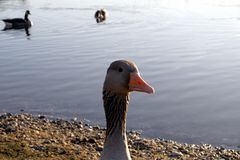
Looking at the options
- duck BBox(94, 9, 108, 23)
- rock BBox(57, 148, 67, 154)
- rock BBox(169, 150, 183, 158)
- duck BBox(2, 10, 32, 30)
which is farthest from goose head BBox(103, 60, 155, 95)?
duck BBox(2, 10, 32, 30)

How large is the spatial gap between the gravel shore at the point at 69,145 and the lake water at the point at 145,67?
1.11 metres

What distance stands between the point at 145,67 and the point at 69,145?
10.9 meters

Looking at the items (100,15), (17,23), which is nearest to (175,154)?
(100,15)

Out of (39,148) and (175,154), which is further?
(175,154)

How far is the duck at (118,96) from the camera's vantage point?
631 cm

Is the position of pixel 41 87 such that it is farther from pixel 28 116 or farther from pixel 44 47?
pixel 44 47

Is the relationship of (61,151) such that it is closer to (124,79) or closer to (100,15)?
(124,79)

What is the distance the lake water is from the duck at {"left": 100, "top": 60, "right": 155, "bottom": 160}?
826cm

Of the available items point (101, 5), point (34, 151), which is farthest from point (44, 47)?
point (101, 5)

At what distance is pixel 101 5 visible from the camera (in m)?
49.9

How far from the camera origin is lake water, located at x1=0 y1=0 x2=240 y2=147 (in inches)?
636

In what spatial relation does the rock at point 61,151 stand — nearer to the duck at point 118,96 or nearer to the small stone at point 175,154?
the small stone at point 175,154

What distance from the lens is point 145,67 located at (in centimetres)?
2233

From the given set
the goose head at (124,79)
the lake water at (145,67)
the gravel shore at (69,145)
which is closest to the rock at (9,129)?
the gravel shore at (69,145)
